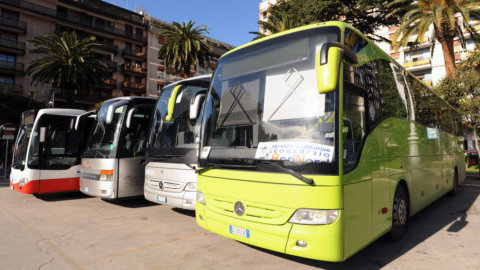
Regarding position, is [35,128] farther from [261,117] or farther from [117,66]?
[117,66]

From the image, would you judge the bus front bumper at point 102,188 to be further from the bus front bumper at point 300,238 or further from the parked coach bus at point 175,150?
the bus front bumper at point 300,238

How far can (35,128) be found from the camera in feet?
28.1

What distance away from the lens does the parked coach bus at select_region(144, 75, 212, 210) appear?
5.93 meters

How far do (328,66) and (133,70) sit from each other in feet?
161

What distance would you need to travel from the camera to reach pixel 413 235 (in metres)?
5.13

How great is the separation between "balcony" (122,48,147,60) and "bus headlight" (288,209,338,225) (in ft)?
161

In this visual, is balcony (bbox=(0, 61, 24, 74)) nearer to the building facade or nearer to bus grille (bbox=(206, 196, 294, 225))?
the building facade

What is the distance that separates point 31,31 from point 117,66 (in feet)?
38.2

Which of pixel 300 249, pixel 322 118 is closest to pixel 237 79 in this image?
pixel 322 118

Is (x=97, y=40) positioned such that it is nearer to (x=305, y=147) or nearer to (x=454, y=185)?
(x=454, y=185)

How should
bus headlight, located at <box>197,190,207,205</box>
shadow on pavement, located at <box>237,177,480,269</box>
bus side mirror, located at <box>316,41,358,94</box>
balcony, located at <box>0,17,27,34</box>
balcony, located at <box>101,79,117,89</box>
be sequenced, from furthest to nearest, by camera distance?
balcony, located at <box>101,79,117,89</box>
balcony, located at <box>0,17,27,34</box>
bus headlight, located at <box>197,190,207,205</box>
shadow on pavement, located at <box>237,177,480,269</box>
bus side mirror, located at <box>316,41,358,94</box>

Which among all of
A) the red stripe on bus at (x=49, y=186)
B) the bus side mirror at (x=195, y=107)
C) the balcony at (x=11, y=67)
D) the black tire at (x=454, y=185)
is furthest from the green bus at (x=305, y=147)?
the balcony at (x=11, y=67)

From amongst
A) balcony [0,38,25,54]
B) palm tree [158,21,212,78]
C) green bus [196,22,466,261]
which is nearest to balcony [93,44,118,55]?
balcony [0,38,25,54]

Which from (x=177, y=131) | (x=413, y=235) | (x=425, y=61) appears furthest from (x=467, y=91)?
(x=425, y=61)
